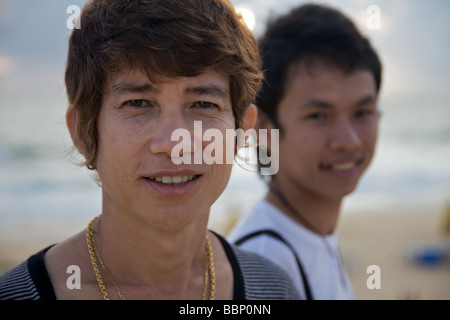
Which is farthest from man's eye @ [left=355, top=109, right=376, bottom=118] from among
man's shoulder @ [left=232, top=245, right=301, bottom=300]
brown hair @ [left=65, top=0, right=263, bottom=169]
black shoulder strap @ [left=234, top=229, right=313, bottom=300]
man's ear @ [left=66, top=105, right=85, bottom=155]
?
man's ear @ [left=66, top=105, right=85, bottom=155]

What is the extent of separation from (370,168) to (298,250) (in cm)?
1568

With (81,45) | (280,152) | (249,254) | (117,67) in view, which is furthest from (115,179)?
(280,152)

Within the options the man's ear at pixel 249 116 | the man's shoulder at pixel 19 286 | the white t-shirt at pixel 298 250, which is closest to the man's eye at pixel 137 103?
the man's ear at pixel 249 116

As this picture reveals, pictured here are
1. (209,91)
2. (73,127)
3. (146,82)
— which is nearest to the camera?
(146,82)

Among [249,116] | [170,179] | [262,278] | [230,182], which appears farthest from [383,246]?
[170,179]

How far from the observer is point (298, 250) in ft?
10.6

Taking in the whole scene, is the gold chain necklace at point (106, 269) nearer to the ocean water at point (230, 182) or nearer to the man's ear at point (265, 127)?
the man's ear at point (265, 127)

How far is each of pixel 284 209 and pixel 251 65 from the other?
4.83 ft

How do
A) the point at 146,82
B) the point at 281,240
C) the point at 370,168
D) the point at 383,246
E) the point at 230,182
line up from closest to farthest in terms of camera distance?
the point at 146,82, the point at 281,240, the point at 383,246, the point at 230,182, the point at 370,168

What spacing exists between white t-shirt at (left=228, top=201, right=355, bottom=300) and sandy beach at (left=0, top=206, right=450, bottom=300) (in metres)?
4.26

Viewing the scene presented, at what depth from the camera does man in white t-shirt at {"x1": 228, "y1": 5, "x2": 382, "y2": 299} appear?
10.8ft

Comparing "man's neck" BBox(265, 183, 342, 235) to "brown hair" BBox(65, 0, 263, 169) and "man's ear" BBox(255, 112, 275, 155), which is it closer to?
"man's ear" BBox(255, 112, 275, 155)

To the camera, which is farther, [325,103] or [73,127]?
[325,103]

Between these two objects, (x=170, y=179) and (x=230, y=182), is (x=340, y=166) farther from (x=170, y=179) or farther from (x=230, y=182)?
(x=230, y=182)
